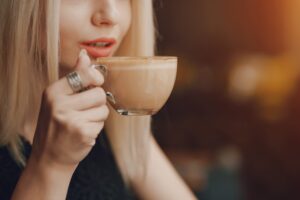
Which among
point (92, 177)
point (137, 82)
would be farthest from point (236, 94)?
point (137, 82)

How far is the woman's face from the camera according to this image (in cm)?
108

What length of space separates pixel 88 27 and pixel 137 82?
0.65ft

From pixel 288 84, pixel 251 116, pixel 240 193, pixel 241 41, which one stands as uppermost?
pixel 241 41

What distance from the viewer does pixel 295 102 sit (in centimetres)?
269

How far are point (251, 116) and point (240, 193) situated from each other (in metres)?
0.39

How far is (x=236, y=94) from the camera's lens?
107 inches

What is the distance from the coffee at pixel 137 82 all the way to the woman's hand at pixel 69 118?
47 millimetres

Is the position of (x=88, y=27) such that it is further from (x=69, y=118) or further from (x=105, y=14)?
(x=69, y=118)

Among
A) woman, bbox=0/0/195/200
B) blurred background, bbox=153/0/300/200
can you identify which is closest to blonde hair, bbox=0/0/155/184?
woman, bbox=0/0/195/200

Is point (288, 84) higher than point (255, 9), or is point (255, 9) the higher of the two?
point (255, 9)

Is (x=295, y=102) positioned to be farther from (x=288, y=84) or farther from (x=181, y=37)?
(x=181, y=37)

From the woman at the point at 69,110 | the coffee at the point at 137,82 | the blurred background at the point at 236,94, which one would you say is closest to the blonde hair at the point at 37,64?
the woman at the point at 69,110

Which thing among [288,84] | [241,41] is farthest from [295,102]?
[241,41]

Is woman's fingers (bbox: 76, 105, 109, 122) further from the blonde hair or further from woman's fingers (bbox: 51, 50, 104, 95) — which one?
the blonde hair
